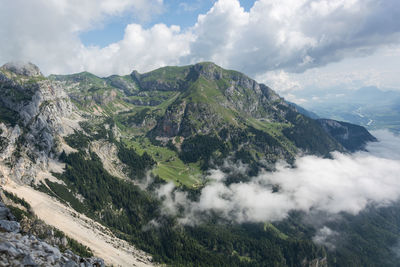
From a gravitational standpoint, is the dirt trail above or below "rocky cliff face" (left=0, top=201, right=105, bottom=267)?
below

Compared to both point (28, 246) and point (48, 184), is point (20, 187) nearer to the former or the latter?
point (48, 184)

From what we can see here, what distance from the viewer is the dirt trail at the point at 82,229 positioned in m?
124

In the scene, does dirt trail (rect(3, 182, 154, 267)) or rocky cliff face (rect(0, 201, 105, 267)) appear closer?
rocky cliff face (rect(0, 201, 105, 267))

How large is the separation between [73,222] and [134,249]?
47363 millimetres

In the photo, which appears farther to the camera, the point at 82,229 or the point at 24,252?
the point at 82,229

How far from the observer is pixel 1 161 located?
162m

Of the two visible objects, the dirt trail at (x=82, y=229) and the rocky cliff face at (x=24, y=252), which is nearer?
the rocky cliff face at (x=24, y=252)

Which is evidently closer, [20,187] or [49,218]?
[49,218]

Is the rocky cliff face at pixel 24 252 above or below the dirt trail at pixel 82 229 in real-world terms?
above

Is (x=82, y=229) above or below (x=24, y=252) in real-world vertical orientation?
below

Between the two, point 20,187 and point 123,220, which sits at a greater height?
point 20,187

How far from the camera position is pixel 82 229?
136 m

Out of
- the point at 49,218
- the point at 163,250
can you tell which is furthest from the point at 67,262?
the point at 163,250

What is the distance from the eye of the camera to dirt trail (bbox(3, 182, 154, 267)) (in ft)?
406
